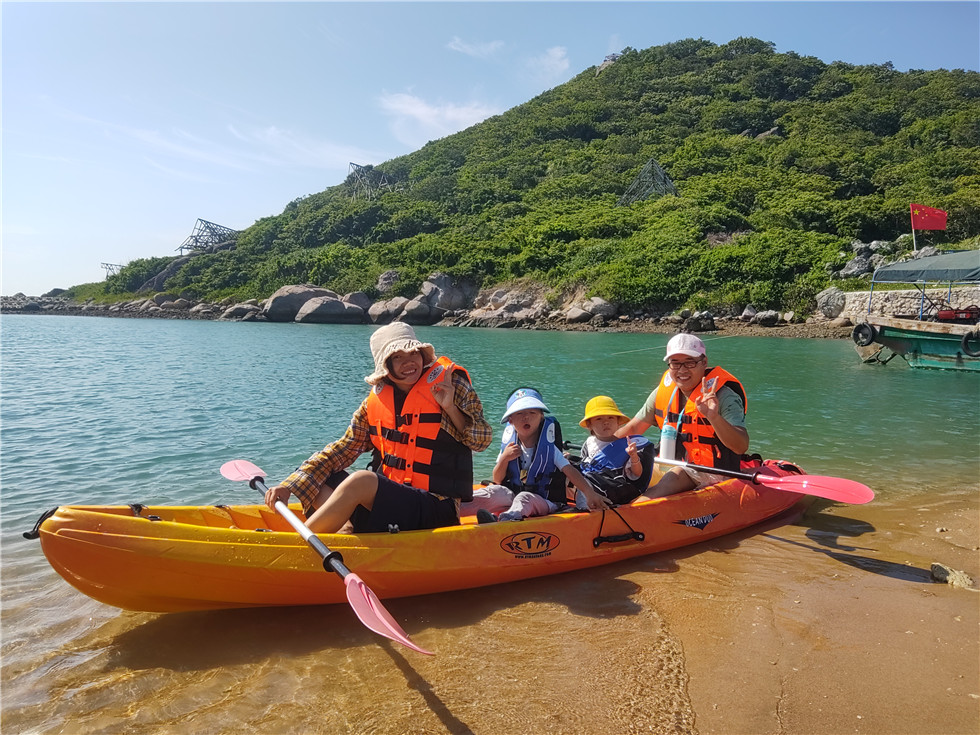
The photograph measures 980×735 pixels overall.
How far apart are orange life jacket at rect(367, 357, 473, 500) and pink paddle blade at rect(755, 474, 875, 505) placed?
9.08 feet

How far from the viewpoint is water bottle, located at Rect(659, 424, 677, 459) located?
214 inches

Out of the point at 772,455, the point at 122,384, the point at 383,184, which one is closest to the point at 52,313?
the point at 383,184

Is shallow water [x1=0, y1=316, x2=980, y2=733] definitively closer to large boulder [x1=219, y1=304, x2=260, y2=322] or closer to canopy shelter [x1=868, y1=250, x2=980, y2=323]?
canopy shelter [x1=868, y1=250, x2=980, y2=323]

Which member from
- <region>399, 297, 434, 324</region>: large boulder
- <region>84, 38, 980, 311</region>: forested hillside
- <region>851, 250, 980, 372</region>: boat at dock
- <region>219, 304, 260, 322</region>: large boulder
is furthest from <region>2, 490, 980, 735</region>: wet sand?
<region>219, 304, 260, 322</region>: large boulder

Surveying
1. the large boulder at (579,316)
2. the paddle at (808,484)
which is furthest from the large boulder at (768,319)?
the paddle at (808,484)

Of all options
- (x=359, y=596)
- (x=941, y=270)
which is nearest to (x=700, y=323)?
(x=941, y=270)

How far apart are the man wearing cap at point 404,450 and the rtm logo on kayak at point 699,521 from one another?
195cm

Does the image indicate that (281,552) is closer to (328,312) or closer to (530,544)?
(530,544)

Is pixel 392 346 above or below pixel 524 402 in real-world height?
above

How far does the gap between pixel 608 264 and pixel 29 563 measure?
38630mm

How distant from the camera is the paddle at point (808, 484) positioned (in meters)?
4.98

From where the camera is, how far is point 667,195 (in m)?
50.5

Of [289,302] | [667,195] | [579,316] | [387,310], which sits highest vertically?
[667,195]

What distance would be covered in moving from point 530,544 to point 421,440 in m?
1.08
